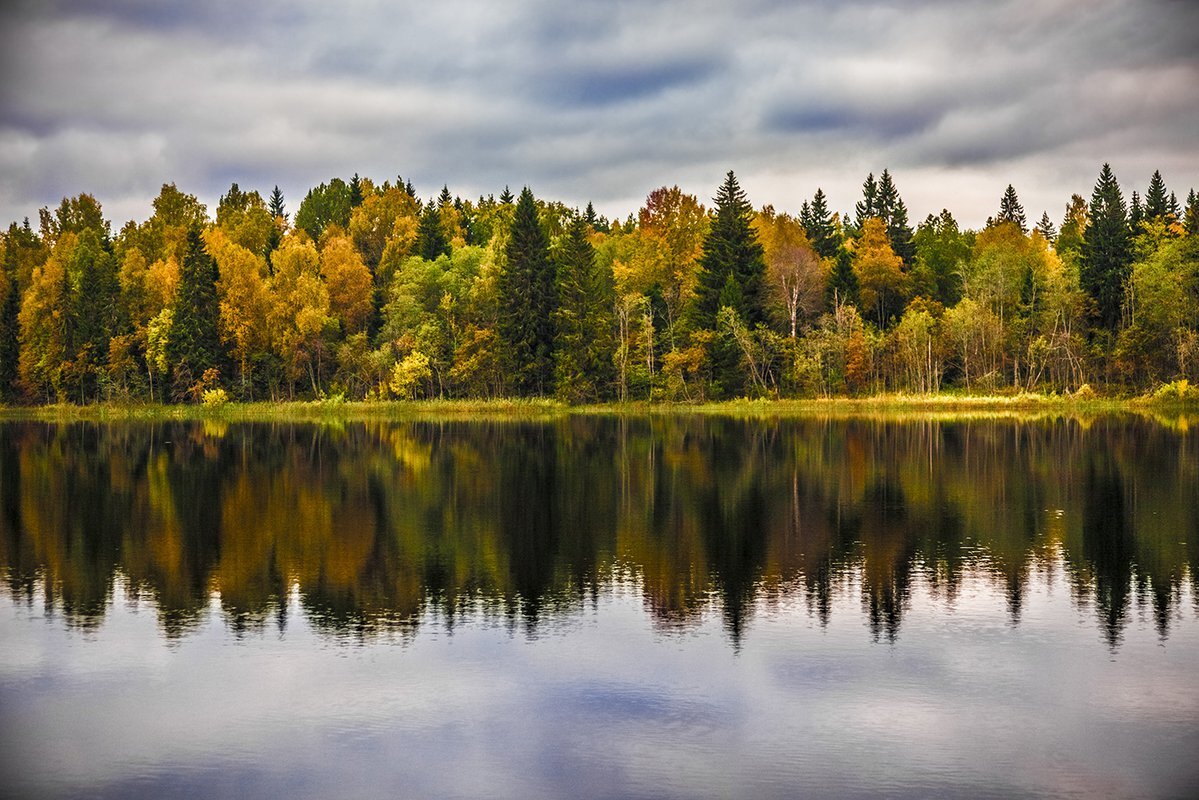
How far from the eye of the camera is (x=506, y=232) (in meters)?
123

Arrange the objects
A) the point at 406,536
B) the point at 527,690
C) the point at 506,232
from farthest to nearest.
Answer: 1. the point at 506,232
2. the point at 406,536
3. the point at 527,690

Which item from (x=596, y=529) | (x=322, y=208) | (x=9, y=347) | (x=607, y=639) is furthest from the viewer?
(x=322, y=208)

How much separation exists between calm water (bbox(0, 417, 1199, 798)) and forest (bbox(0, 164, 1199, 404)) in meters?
65.0

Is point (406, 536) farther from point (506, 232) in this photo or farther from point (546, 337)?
point (506, 232)

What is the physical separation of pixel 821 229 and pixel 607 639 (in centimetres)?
12762

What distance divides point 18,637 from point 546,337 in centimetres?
9094

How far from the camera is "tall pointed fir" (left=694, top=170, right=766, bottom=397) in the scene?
110m

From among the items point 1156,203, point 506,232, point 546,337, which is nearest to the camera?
point 546,337

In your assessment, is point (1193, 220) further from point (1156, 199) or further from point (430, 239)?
point (430, 239)

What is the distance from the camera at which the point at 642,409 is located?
10956 centimetres

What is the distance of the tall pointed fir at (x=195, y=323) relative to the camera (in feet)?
372

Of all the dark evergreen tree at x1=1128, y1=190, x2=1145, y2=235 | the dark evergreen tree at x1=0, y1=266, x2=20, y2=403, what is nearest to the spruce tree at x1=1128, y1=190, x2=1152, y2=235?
the dark evergreen tree at x1=1128, y1=190, x2=1145, y2=235

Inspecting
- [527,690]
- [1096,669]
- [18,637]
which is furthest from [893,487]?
[18,637]

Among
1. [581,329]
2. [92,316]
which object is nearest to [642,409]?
[581,329]
